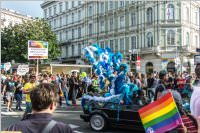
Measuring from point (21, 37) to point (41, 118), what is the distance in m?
45.9

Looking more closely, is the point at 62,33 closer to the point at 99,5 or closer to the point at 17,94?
the point at 99,5

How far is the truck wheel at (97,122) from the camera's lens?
33.1ft

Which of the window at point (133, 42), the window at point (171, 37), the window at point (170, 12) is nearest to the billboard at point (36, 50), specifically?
the window at point (171, 37)

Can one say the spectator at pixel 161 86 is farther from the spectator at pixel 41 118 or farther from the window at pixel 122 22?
the window at pixel 122 22

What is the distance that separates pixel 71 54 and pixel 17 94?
53402 mm

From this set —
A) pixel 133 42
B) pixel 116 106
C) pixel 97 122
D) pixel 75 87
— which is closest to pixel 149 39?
pixel 133 42

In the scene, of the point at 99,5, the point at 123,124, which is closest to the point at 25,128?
the point at 123,124

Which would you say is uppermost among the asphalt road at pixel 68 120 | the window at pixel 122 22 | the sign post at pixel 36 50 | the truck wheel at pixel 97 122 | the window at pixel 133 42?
the window at pixel 122 22

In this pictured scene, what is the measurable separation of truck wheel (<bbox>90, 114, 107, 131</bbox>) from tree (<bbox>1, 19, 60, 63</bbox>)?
3739 centimetres

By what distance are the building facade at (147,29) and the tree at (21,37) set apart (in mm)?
11695

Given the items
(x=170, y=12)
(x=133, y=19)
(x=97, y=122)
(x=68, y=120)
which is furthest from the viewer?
(x=133, y=19)

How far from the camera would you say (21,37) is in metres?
47.5

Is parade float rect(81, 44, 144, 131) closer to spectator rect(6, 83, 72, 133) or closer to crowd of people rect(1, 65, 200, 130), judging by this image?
crowd of people rect(1, 65, 200, 130)

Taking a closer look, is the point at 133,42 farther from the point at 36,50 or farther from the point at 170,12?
the point at 36,50
